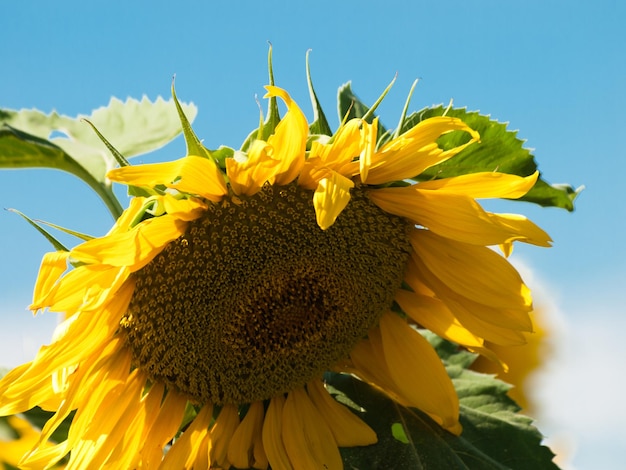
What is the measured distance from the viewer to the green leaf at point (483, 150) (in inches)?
92.6

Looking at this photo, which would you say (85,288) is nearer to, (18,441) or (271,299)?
(271,299)

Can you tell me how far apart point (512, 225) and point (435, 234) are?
0.77 ft

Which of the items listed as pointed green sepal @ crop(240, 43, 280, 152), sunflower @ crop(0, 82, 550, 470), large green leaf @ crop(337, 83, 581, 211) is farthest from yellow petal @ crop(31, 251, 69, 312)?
large green leaf @ crop(337, 83, 581, 211)

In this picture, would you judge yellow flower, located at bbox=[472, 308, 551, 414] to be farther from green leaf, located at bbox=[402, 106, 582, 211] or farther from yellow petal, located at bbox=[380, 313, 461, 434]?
green leaf, located at bbox=[402, 106, 582, 211]

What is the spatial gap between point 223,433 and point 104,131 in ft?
4.72

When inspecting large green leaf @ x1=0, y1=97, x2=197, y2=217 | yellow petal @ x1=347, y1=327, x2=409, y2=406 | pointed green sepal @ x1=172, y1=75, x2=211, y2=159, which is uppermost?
large green leaf @ x1=0, y1=97, x2=197, y2=217

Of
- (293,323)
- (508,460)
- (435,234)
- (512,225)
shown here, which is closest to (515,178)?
(512,225)

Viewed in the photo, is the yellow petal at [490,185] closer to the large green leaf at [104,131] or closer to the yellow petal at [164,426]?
the yellow petal at [164,426]

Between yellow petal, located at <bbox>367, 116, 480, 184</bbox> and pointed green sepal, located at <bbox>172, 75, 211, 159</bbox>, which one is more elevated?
pointed green sepal, located at <bbox>172, 75, 211, 159</bbox>

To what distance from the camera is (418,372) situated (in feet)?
8.09

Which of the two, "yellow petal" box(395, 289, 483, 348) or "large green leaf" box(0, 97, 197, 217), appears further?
"large green leaf" box(0, 97, 197, 217)

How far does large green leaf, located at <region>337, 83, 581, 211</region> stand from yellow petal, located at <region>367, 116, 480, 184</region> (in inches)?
5.8

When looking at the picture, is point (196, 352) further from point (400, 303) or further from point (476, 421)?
point (476, 421)

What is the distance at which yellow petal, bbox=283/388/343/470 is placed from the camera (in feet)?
7.82
